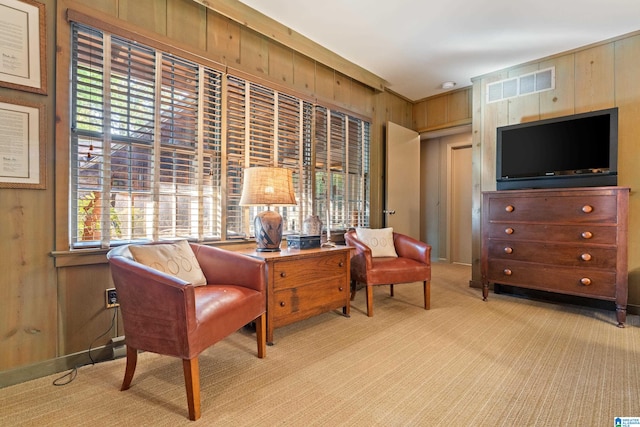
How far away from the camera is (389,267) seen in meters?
2.74

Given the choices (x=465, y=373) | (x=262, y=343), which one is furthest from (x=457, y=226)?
(x=262, y=343)

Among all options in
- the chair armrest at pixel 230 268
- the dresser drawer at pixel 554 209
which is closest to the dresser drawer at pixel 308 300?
the chair armrest at pixel 230 268

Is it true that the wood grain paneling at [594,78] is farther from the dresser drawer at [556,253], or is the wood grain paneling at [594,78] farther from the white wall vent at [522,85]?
the dresser drawer at [556,253]

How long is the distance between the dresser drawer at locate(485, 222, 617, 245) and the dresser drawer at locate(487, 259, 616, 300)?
246 millimetres

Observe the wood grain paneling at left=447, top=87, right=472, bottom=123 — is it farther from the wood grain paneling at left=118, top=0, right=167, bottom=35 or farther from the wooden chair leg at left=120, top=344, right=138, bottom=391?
the wooden chair leg at left=120, top=344, right=138, bottom=391

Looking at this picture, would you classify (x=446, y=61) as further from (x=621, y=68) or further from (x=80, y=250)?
(x=80, y=250)

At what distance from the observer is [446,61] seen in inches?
135

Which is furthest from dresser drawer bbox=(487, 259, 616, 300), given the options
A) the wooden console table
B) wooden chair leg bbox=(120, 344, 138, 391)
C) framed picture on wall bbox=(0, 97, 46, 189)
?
framed picture on wall bbox=(0, 97, 46, 189)

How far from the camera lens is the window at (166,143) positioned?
1917mm

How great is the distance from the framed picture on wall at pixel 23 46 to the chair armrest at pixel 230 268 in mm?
1263

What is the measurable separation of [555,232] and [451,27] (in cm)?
204

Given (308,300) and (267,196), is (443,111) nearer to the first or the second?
(267,196)

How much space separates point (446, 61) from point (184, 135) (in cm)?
285

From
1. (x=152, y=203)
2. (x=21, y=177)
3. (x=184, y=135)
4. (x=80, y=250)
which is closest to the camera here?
Result: (x=21, y=177)
